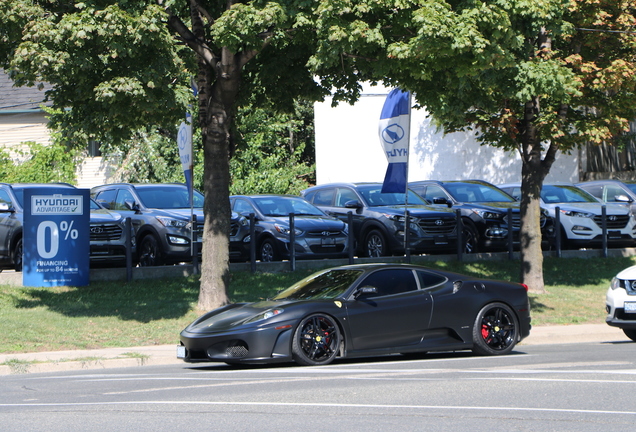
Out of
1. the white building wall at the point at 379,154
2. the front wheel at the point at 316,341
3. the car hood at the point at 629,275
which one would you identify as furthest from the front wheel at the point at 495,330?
the white building wall at the point at 379,154

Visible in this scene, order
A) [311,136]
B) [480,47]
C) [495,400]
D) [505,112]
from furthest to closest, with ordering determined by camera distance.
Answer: [311,136] < [505,112] < [480,47] < [495,400]

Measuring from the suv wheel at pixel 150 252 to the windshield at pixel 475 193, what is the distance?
8.19 m

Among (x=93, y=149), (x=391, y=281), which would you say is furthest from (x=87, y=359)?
(x=93, y=149)

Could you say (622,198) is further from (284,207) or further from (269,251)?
(269,251)

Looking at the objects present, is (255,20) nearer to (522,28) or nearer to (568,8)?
(522,28)

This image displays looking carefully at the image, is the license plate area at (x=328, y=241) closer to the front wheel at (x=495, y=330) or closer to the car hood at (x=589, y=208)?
the car hood at (x=589, y=208)

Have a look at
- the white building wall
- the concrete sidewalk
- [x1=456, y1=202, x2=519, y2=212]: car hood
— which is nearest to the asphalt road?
the concrete sidewalk

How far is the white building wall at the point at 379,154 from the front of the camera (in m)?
36.2

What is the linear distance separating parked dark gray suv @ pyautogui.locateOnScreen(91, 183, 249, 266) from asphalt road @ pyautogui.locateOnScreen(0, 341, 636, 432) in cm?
640

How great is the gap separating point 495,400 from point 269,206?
12.6 metres

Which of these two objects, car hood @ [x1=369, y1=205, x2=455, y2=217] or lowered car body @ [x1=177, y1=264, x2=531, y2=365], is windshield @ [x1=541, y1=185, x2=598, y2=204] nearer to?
car hood @ [x1=369, y1=205, x2=455, y2=217]

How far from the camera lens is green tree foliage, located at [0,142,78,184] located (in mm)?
32781

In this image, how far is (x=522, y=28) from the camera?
14414mm

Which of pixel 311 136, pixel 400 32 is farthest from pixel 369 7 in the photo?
pixel 311 136
